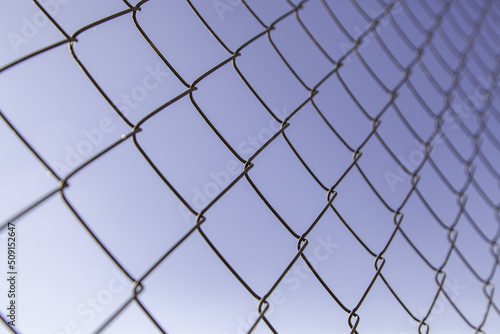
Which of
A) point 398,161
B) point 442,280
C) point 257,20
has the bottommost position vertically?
point 442,280

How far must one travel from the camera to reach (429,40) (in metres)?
1.75

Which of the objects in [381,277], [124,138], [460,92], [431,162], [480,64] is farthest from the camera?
[480,64]

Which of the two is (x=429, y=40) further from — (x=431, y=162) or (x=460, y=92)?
(x=431, y=162)

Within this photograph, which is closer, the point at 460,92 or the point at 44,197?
the point at 44,197

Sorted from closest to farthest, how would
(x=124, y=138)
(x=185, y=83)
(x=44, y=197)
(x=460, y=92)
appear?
(x=44, y=197) < (x=124, y=138) < (x=185, y=83) < (x=460, y=92)

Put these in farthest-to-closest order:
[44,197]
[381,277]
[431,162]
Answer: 1. [431,162]
2. [381,277]
3. [44,197]

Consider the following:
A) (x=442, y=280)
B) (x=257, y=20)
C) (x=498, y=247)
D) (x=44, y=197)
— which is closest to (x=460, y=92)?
(x=498, y=247)

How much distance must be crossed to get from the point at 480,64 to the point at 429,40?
380 millimetres

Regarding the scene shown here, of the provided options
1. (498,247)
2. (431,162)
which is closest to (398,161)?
(431,162)

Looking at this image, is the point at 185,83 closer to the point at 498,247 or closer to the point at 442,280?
the point at 442,280

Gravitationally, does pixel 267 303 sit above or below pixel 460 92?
above

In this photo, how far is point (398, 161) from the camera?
130 cm

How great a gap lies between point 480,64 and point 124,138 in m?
1.81

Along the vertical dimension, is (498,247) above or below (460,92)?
below
